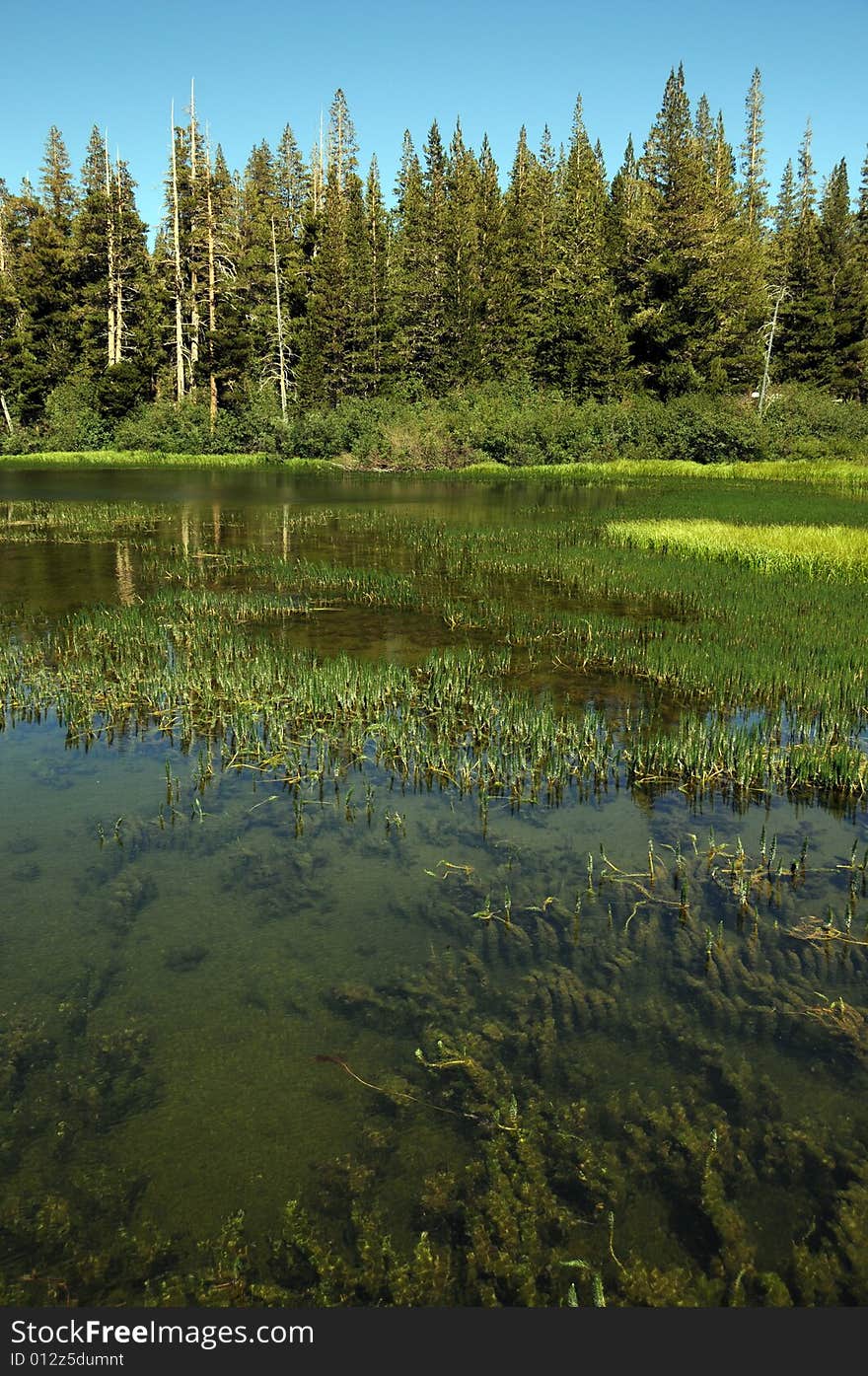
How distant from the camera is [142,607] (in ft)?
52.2

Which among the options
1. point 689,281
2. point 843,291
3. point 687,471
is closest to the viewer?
point 687,471

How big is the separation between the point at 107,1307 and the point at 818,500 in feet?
126

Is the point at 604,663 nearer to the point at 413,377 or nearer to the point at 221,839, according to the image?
the point at 221,839

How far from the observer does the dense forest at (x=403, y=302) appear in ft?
230

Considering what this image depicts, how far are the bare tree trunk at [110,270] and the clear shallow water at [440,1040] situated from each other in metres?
72.8

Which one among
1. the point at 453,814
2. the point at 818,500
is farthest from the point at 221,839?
the point at 818,500

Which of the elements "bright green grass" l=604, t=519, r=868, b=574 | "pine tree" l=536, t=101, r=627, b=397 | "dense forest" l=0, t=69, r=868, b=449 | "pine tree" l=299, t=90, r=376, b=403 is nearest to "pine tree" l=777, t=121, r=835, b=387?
"dense forest" l=0, t=69, r=868, b=449

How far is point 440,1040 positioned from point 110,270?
80850 millimetres

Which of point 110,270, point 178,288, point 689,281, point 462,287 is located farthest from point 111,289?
point 689,281

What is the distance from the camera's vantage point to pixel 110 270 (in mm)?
72500

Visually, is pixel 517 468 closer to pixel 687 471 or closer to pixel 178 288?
pixel 687 471

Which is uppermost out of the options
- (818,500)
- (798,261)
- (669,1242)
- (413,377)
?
(798,261)

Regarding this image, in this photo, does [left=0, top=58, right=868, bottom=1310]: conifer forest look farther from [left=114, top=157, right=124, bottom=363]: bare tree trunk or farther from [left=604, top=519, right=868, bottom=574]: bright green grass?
[left=114, top=157, right=124, bottom=363]: bare tree trunk

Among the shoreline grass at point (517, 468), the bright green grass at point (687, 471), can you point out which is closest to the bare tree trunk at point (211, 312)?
the shoreline grass at point (517, 468)
